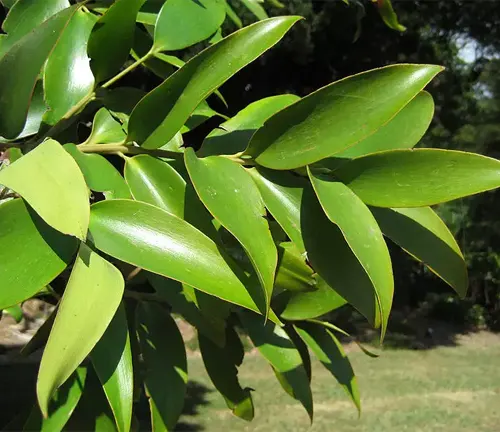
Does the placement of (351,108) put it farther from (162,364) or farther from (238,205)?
(162,364)

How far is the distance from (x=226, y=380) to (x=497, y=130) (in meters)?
7.41

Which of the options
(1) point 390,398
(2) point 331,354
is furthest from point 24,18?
(1) point 390,398

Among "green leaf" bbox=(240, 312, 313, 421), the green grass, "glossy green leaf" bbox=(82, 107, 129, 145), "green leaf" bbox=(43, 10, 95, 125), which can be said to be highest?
"green leaf" bbox=(43, 10, 95, 125)

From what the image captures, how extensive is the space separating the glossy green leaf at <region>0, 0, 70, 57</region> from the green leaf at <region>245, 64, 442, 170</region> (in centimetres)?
42

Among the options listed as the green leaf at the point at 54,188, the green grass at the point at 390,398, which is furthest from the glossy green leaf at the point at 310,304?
the green grass at the point at 390,398

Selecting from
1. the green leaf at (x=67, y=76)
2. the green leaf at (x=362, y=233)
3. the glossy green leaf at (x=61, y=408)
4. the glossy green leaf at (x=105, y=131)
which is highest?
the green leaf at (x=67, y=76)

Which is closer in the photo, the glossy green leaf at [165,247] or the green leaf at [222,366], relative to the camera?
the glossy green leaf at [165,247]

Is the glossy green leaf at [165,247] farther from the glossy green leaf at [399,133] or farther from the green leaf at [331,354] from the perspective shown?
the green leaf at [331,354]

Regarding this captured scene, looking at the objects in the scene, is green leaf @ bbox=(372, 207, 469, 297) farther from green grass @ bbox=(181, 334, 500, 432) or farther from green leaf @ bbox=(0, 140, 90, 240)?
green grass @ bbox=(181, 334, 500, 432)

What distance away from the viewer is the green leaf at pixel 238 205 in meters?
0.62

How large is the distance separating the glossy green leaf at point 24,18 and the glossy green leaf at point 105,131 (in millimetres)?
149

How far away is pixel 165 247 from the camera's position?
2.01ft

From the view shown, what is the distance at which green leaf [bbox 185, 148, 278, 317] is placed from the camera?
2.04 feet

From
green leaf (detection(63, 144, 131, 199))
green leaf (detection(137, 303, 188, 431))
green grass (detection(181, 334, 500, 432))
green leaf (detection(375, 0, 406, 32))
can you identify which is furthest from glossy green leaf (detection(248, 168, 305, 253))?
green grass (detection(181, 334, 500, 432))
